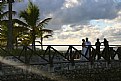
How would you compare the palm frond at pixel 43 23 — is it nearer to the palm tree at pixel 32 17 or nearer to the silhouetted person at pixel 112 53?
the palm tree at pixel 32 17

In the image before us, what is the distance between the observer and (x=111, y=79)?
60.8 ft

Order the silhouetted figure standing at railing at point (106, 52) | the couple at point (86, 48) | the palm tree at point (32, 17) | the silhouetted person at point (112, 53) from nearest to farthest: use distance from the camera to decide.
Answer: the couple at point (86, 48) < the silhouetted figure standing at railing at point (106, 52) < the silhouetted person at point (112, 53) < the palm tree at point (32, 17)

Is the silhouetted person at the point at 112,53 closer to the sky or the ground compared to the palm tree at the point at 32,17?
closer to the ground

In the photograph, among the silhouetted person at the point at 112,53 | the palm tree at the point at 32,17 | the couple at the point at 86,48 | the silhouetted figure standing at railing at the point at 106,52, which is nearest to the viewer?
the couple at the point at 86,48

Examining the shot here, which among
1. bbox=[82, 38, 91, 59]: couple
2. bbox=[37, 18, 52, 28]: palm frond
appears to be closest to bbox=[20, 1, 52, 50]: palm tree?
bbox=[37, 18, 52, 28]: palm frond

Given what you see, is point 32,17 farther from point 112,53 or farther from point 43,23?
point 112,53

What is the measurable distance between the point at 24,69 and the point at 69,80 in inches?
97.0

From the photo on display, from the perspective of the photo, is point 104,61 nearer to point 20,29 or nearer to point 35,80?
point 35,80

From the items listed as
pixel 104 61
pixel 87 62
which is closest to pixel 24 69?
pixel 87 62

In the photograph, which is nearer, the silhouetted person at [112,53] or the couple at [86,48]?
the couple at [86,48]

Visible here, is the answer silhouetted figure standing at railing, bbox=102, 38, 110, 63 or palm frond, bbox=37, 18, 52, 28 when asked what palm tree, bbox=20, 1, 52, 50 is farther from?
silhouetted figure standing at railing, bbox=102, 38, 110, 63

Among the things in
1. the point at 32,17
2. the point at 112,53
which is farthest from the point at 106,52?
the point at 32,17

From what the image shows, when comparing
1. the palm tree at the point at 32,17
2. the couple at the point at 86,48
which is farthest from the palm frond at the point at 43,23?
the couple at the point at 86,48

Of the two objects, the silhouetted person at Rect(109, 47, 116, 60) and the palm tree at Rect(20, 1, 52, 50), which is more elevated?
the palm tree at Rect(20, 1, 52, 50)
